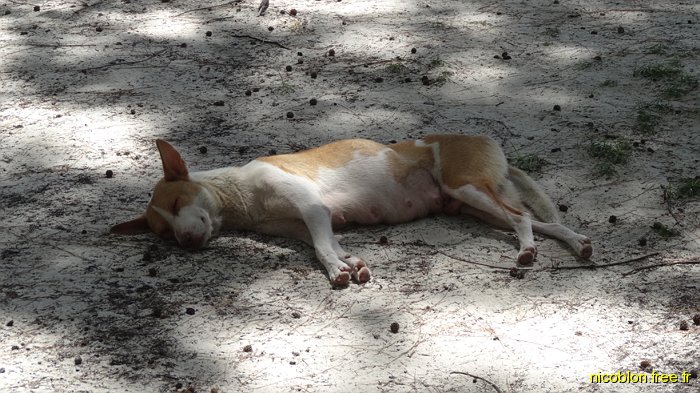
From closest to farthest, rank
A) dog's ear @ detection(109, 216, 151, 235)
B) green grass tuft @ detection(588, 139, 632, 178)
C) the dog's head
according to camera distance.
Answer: the dog's head → dog's ear @ detection(109, 216, 151, 235) → green grass tuft @ detection(588, 139, 632, 178)

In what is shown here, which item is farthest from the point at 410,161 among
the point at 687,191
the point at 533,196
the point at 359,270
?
the point at 687,191

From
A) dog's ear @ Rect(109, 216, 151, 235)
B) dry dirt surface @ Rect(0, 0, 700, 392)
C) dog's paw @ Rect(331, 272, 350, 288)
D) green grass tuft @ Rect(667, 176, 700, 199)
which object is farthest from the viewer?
green grass tuft @ Rect(667, 176, 700, 199)

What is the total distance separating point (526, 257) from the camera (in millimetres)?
5449

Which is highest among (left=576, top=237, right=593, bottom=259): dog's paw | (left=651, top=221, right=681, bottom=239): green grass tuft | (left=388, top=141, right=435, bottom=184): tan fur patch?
(left=388, top=141, right=435, bottom=184): tan fur patch

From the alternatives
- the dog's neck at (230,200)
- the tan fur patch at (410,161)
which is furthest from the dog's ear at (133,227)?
the tan fur patch at (410,161)

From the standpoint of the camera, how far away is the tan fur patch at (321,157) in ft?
19.9

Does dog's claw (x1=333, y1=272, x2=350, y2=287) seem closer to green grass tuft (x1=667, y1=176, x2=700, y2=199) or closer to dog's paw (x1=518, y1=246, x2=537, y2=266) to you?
dog's paw (x1=518, y1=246, x2=537, y2=266)

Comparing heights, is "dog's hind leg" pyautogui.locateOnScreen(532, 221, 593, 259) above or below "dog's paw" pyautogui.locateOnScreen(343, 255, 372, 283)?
above

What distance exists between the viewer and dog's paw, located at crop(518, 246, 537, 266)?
17.9ft

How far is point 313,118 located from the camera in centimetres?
759

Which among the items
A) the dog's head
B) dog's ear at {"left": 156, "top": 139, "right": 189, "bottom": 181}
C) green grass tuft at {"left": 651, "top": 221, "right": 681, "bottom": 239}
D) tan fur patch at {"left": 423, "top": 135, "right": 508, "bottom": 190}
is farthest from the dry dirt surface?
dog's ear at {"left": 156, "top": 139, "right": 189, "bottom": 181}

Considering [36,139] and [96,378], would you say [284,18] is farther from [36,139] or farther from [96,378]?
[96,378]

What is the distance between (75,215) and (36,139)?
1352 mm

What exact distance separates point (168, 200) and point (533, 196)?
2.21 m
